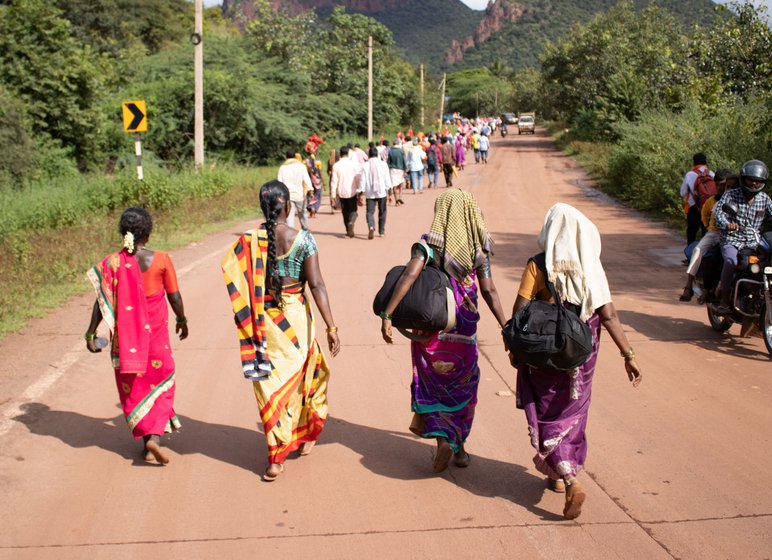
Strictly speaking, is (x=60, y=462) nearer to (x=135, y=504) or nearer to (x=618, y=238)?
(x=135, y=504)

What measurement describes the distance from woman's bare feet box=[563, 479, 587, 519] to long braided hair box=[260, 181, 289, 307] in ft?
6.53

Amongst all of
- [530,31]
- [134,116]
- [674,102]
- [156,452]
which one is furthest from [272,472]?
[530,31]

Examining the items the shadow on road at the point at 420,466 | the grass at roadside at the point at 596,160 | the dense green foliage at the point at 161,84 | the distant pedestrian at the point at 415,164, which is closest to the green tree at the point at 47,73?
the dense green foliage at the point at 161,84

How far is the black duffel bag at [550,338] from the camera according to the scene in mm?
4355

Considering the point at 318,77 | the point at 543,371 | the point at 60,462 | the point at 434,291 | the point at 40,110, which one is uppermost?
the point at 318,77

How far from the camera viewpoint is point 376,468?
5.41 metres

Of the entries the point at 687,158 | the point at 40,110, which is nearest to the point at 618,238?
the point at 687,158

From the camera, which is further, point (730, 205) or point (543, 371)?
point (730, 205)

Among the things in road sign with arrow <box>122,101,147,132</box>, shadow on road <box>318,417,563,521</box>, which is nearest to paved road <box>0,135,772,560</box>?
shadow on road <box>318,417,563,521</box>

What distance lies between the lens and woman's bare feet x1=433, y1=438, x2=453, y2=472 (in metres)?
5.21

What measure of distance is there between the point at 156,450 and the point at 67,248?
29.2ft

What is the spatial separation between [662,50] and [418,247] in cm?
3832

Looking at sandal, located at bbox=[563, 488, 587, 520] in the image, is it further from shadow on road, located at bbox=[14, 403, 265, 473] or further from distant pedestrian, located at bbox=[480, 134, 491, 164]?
distant pedestrian, located at bbox=[480, 134, 491, 164]

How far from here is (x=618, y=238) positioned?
1686 centimetres
